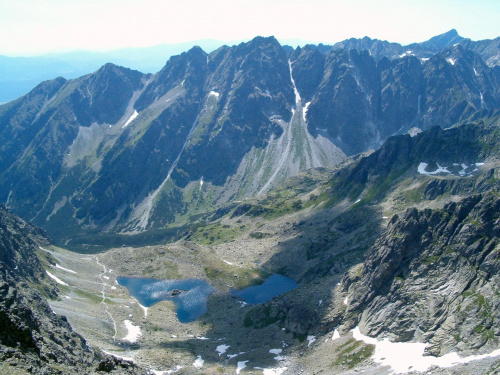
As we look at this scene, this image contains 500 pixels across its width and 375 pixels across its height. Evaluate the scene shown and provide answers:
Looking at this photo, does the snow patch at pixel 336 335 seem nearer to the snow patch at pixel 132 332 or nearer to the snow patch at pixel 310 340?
the snow patch at pixel 310 340

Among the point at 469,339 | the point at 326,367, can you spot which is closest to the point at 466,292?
the point at 469,339

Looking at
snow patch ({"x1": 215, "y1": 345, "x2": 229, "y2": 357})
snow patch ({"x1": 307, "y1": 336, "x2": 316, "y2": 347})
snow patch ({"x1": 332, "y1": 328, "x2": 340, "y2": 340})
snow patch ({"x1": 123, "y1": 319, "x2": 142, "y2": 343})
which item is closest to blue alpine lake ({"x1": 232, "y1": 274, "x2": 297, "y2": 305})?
snow patch ({"x1": 215, "y1": 345, "x2": 229, "y2": 357})

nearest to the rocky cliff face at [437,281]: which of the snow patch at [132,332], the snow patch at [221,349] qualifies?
the snow patch at [221,349]

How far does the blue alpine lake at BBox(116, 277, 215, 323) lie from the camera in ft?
505

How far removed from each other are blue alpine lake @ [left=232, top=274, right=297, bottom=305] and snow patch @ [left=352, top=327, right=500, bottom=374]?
7010 centimetres

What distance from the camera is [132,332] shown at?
5123 inches

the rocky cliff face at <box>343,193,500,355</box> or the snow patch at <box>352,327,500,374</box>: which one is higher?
the rocky cliff face at <box>343,193,500,355</box>

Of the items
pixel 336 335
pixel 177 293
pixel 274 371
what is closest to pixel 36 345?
pixel 274 371

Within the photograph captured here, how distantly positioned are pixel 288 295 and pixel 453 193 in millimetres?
96272

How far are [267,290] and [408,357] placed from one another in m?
89.0

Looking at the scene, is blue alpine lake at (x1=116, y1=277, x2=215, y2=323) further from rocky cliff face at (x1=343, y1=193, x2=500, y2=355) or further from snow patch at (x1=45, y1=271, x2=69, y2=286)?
rocky cliff face at (x1=343, y1=193, x2=500, y2=355)

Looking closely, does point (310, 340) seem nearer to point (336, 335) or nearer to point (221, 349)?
point (336, 335)

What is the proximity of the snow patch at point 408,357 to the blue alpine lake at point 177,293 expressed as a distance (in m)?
75.7

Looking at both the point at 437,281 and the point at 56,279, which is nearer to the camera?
the point at 437,281
